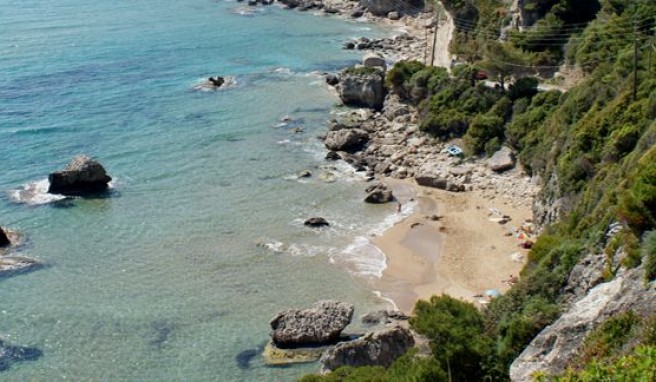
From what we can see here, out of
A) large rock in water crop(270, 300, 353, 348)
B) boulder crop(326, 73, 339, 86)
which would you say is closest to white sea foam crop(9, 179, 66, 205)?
large rock in water crop(270, 300, 353, 348)

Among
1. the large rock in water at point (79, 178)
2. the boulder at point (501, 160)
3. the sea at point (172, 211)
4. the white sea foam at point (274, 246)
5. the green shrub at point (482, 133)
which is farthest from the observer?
the green shrub at point (482, 133)

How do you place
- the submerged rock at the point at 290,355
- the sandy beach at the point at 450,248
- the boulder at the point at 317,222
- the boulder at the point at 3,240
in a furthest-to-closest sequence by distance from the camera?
the boulder at the point at 317,222
the boulder at the point at 3,240
the sandy beach at the point at 450,248
the submerged rock at the point at 290,355

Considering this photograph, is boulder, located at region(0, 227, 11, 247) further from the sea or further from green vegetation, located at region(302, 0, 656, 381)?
green vegetation, located at region(302, 0, 656, 381)

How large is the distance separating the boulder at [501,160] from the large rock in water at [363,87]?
1999 centimetres

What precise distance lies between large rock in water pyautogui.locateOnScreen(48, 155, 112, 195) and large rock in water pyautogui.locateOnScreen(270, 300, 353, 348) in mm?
27420

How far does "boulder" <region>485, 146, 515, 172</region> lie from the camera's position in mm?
61812

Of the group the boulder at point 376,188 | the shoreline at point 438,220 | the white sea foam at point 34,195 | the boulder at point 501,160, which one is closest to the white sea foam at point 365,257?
the shoreline at point 438,220

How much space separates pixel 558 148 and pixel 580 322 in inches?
1372

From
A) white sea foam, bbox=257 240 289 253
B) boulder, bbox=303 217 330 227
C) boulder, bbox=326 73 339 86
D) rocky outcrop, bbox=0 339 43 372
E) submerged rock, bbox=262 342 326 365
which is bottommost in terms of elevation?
rocky outcrop, bbox=0 339 43 372

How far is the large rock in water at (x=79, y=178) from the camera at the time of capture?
6272 cm

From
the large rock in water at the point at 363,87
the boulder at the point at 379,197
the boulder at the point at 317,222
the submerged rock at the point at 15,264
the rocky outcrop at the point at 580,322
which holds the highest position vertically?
the rocky outcrop at the point at 580,322

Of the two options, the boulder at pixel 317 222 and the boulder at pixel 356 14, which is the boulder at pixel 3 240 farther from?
the boulder at pixel 356 14

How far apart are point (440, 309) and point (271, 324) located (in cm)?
1391

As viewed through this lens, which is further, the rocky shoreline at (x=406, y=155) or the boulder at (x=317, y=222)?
the rocky shoreline at (x=406, y=155)
